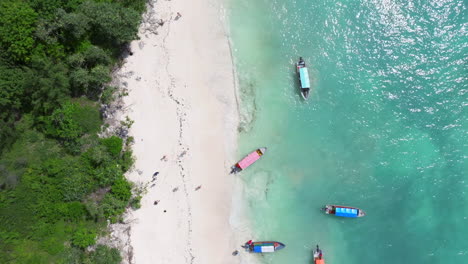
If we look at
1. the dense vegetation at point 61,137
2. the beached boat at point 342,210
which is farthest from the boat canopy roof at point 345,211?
the dense vegetation at point 61,137

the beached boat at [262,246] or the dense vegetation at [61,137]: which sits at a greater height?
the dense vegetation at [61,137]

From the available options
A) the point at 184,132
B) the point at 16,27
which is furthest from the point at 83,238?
the point at 16,27

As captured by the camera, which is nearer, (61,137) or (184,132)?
(61,137)

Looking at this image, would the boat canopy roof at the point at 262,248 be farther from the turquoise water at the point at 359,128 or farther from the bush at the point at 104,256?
the bush at the point at 104,256

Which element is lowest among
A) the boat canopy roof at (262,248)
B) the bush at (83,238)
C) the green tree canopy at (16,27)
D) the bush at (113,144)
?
the boat canopy roof at (262,248)

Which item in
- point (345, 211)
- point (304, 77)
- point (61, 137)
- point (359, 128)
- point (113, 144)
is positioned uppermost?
point (304, 77)

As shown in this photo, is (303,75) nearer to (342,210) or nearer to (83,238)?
(342,210)
